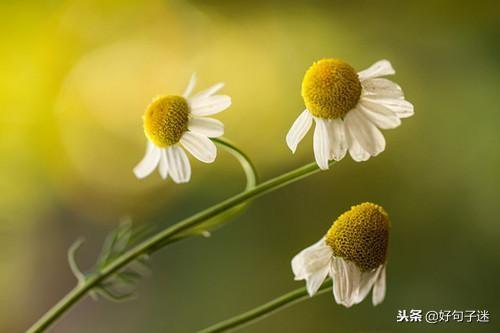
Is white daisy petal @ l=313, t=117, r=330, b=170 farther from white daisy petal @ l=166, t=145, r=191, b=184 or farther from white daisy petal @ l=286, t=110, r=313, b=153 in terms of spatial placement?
white daisy petal @ l=166, t=145, r=191, b=184

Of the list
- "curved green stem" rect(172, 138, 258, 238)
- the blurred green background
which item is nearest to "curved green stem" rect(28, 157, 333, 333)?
"curved green stem" rect(172, 138, 258, 238)

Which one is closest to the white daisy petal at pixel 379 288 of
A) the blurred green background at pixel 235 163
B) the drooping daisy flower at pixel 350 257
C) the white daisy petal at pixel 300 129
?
the drooping daisy flower at pixel 350 257

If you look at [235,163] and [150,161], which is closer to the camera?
[150,161]

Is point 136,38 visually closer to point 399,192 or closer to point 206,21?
point 206,21

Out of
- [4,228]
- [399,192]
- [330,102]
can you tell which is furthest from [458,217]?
[4,228]

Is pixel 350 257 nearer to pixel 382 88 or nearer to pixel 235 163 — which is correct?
pixel 382 88

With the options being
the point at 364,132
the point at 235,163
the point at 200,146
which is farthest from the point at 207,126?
the point at 235,163
